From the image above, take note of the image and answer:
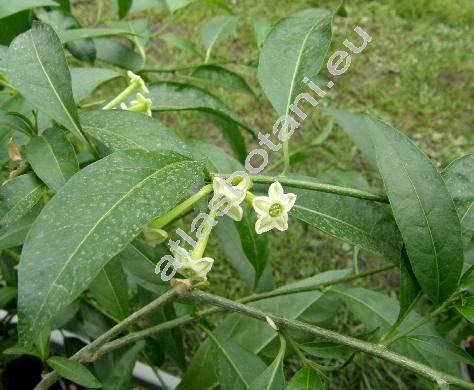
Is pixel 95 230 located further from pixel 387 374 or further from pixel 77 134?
pixel 387 374

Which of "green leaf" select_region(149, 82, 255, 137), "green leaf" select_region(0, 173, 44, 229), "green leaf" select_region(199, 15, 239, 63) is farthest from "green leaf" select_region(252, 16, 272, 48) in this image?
"green leaf" select_region(0, 173, 44, 229)

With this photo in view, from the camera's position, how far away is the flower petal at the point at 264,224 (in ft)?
2.56

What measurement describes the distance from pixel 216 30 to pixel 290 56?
0.59m

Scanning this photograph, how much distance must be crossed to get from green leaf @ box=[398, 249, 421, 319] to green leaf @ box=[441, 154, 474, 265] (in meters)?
0.09

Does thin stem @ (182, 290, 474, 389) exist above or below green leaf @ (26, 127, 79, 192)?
below

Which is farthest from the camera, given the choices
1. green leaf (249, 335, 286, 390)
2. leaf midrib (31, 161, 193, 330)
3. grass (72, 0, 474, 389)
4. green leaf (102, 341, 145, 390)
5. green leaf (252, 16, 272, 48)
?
grass (72, 0, 474, 389)

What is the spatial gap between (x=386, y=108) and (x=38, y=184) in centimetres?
238

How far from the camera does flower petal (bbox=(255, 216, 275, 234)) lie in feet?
2.56

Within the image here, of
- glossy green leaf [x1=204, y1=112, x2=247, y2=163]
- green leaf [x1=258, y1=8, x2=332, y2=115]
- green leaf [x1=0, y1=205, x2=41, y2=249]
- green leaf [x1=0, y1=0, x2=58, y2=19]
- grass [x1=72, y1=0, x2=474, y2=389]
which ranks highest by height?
green leaf [x1=0, y1=0, x2=58, y2=19]

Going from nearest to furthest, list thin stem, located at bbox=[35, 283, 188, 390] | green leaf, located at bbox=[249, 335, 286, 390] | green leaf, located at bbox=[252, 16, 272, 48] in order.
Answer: thin stem, located at bbox=[35, 283, 188, 390], green leaf, located at bbox=[249, 335, 286, 390], green leaf, located at bbox=[252, 16, 272, 48]

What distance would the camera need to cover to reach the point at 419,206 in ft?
2.52

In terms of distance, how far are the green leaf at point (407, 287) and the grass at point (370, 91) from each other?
1302 millimetres

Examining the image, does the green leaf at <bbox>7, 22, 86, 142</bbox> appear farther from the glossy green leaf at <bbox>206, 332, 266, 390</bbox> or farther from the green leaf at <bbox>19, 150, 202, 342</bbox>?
the glossy green leaf at <bbox>206, 332, 266, 390</bbox>

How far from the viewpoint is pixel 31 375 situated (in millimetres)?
1544
